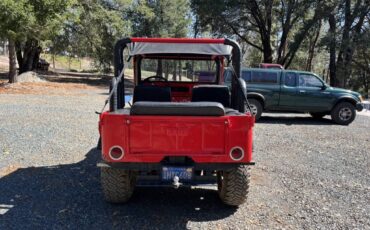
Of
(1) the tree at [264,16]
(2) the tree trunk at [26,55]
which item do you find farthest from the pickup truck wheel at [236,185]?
(2) the tree trunk at [26,55]

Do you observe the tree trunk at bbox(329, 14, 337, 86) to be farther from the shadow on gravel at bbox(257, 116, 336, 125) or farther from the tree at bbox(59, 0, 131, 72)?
the tree at bbox(59, 0, 131, 72)

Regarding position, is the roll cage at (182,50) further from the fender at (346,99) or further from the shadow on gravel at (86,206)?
the fender at (346,99)

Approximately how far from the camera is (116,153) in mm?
4156

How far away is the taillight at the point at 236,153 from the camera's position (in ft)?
13.7

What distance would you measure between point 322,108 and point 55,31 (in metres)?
12.3

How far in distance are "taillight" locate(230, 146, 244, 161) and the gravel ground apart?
0.73m

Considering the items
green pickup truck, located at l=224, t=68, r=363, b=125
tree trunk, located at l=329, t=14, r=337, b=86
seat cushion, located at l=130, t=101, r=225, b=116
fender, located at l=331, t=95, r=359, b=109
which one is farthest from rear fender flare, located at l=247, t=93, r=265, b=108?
tree trunk, located at l=329, t=14, r=337, b=86

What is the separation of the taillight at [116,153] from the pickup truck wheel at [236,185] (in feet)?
3.94

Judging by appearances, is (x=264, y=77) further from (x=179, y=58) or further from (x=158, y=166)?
(x=158, y=166)

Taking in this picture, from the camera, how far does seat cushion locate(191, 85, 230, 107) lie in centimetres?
543

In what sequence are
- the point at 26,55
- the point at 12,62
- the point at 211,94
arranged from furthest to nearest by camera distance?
the point at 26,55 < the point at 12,62 < the point at 211,94

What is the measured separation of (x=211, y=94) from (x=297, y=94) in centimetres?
792

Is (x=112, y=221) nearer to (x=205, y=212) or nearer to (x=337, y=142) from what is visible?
(x=205, y=212)

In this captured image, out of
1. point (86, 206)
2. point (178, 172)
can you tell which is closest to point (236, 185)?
point (178, 172)
